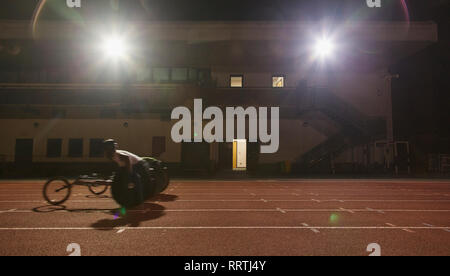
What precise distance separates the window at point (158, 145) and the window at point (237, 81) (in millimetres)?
8102

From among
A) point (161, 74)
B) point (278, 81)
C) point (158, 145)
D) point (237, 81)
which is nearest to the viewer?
point (158, 145)

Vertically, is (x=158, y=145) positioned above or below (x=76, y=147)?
above

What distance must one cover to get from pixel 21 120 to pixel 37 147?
8.69 ft

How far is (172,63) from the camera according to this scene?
85.9 ft

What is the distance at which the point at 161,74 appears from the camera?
86.0 feet

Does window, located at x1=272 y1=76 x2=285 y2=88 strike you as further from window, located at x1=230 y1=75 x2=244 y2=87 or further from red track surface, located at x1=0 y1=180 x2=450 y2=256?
red track surface, located at x1=0 y1=180 x2=450 y2=256

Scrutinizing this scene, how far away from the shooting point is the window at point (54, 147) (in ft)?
80.5

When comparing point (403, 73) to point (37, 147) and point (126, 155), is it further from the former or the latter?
point (37, 147)

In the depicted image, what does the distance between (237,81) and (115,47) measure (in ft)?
35.5

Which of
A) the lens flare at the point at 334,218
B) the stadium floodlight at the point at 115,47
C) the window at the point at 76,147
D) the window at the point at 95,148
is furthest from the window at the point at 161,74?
the lens flare at the point at 334,218

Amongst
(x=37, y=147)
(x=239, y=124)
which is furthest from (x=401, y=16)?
(x=37, y=147)

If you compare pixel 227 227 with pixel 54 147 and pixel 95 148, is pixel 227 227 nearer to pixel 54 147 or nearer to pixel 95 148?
pixel 95 148

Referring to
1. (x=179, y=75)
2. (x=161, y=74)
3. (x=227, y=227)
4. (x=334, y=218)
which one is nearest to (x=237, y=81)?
(x=179, y=75)

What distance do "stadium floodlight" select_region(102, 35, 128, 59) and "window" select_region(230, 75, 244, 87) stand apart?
9.68 meters
